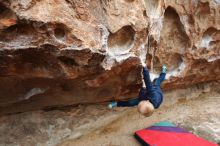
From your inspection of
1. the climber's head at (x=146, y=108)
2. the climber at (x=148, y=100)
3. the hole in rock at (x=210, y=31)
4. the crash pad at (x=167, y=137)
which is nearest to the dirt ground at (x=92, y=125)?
the crash pad at (x=167, y=137)

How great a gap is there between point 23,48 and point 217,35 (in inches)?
91.7

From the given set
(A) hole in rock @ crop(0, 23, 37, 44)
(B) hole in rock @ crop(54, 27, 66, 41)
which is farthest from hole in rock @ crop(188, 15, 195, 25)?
(A) hole in rock @ crop(0, 23, 37, 44)

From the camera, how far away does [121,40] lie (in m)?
2.92

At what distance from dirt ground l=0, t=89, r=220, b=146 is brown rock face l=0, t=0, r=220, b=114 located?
4.5 inches

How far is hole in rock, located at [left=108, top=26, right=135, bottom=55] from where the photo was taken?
285cm

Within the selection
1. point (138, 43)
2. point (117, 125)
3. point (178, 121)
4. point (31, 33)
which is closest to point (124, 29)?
point (138, 43)

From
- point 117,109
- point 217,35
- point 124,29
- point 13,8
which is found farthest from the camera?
point 217,35

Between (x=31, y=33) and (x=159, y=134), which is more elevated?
(x=31, y=33)

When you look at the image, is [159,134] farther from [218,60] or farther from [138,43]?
[218,60]

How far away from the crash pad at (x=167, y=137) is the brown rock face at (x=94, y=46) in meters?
0.42

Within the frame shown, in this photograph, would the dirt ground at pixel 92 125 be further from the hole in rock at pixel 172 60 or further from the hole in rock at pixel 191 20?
the hole in rock at pixel 191 20

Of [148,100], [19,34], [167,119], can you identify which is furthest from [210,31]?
[19,34]

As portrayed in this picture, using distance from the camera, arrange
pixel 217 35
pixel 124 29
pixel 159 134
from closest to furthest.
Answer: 1. pixel 124 29
2. pixel 159 134
3. pixel 217 35

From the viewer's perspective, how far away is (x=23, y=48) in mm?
2373
